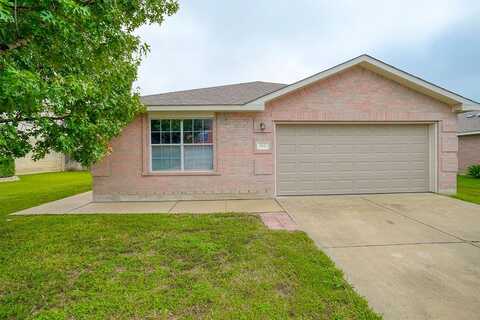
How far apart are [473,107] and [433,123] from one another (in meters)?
1.06

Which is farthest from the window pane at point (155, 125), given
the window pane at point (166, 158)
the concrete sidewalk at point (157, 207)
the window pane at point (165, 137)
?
the concrete sidewalk at point (157, 207)

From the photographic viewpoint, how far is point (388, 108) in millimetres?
7664

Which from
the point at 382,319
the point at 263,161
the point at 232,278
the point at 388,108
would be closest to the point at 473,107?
the point at 388,108

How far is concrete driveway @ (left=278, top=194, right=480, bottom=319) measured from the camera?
97.0 inches

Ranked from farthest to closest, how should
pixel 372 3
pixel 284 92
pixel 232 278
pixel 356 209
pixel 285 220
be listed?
pixel 372 3 → pixel 284 92 → pixel 356 209 → pixel 285 220 → pixel 232 278

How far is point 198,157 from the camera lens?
297 inches

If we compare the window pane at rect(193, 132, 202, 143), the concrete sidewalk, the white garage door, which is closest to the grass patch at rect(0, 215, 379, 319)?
the concrete sidewalk

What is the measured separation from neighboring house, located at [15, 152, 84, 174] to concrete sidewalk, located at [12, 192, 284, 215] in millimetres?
13074

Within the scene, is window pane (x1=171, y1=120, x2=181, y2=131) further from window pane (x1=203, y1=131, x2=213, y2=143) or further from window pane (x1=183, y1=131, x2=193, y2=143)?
window pane (x1=203, y1=131, x2=213, y2=143)

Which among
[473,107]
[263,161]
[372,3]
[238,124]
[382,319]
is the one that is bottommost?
[382,319]

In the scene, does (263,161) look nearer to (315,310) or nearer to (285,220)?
(285,220)

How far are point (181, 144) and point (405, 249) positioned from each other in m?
6.15

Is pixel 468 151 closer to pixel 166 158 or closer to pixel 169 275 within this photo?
pixel 166 158

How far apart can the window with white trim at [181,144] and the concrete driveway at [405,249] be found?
9.80ft
